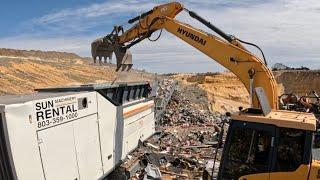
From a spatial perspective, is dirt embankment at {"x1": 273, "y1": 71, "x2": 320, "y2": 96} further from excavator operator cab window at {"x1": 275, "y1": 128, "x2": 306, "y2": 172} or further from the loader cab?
excavator operator cab window at {"x1": 275, "y1": 128, "x2": 306, "y2": 172}

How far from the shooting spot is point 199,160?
1340 cm

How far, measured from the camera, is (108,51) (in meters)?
12.8

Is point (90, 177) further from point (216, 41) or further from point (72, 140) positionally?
point (216, 41)

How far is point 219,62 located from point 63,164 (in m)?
4.76

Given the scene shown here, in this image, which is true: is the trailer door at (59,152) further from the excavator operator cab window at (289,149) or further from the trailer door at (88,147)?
the excavator operator cab window at (289,149)

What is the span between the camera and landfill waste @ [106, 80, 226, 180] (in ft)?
38.8

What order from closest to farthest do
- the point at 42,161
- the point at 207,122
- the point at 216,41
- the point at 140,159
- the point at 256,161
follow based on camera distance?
the point at 256,161, the point at 42,161, the point at 216,41, the point at 140,159, the point at 207,122

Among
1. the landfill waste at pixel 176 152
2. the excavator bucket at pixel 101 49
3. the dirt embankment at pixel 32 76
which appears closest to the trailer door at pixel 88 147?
the landfill waste at pixel 176 152

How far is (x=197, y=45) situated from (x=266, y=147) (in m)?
4.94

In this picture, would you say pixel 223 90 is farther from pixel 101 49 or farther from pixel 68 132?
pixel 68 132

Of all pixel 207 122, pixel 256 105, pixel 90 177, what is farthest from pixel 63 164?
pixel 207 122

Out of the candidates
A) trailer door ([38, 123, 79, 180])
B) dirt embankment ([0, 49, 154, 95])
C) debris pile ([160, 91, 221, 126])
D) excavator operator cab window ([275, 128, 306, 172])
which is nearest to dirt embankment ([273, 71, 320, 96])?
dirt embankment ([0, 49, 154, 95])

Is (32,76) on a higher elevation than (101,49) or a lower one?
lower

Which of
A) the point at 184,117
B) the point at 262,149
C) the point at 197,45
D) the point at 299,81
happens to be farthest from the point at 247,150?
the point at 299,81
